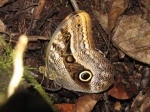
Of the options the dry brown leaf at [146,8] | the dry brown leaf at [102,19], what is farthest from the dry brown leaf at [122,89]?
the dry brown leaf at [146,8]

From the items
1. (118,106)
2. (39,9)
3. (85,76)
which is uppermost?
(39,9)

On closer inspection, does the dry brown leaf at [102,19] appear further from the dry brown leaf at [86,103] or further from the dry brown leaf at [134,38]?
the dry brown leaf at [86,103]

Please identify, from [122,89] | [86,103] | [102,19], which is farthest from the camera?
[102,19]

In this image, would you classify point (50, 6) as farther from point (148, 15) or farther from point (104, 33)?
point (148, 15)

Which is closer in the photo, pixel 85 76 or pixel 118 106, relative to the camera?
pixel 85 76

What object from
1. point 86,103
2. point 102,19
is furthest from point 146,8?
point 86,103

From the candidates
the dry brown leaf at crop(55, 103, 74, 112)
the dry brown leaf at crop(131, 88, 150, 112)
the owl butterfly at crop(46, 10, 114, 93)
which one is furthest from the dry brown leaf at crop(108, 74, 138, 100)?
the dry brown leaf at crop(55, 103, 74, 112)

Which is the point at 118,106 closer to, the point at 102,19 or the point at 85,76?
the point at 85,76
